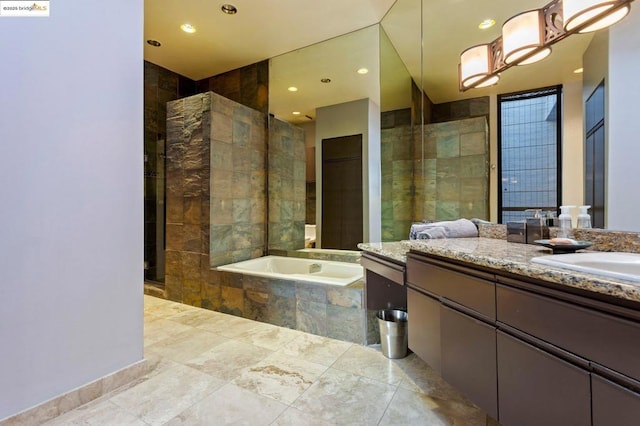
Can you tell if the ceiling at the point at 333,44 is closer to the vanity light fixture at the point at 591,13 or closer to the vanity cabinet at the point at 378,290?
the vanity light fixture at the point at 591,13

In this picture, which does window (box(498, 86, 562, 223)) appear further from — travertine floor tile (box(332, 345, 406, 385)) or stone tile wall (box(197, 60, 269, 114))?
stone tile wall (box(197, 60, 269, 114))

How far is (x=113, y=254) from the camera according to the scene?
5.71 ft

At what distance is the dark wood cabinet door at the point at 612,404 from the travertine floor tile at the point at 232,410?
4.26 feet

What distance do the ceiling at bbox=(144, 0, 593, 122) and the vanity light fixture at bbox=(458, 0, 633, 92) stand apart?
0.05m

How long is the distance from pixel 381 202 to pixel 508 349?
2.18m

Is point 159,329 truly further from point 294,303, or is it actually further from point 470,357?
point 470,357

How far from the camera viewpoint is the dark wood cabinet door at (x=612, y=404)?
69 centimetres

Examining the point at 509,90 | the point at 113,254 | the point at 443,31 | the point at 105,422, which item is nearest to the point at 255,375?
the point at 105,422

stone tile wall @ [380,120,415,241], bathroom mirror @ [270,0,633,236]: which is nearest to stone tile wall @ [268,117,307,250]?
bathroom mirror @ [270,0,633,236]

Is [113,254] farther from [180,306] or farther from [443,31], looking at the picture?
[443,31]

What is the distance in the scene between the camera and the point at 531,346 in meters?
0.94

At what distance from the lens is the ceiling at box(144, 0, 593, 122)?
189 cm

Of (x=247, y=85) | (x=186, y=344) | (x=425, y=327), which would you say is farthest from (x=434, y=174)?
(x=247, y=85)

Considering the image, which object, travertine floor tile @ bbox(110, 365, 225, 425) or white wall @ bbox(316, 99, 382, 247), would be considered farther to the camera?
white wall @ bbox(316, 99, 382, 247)
